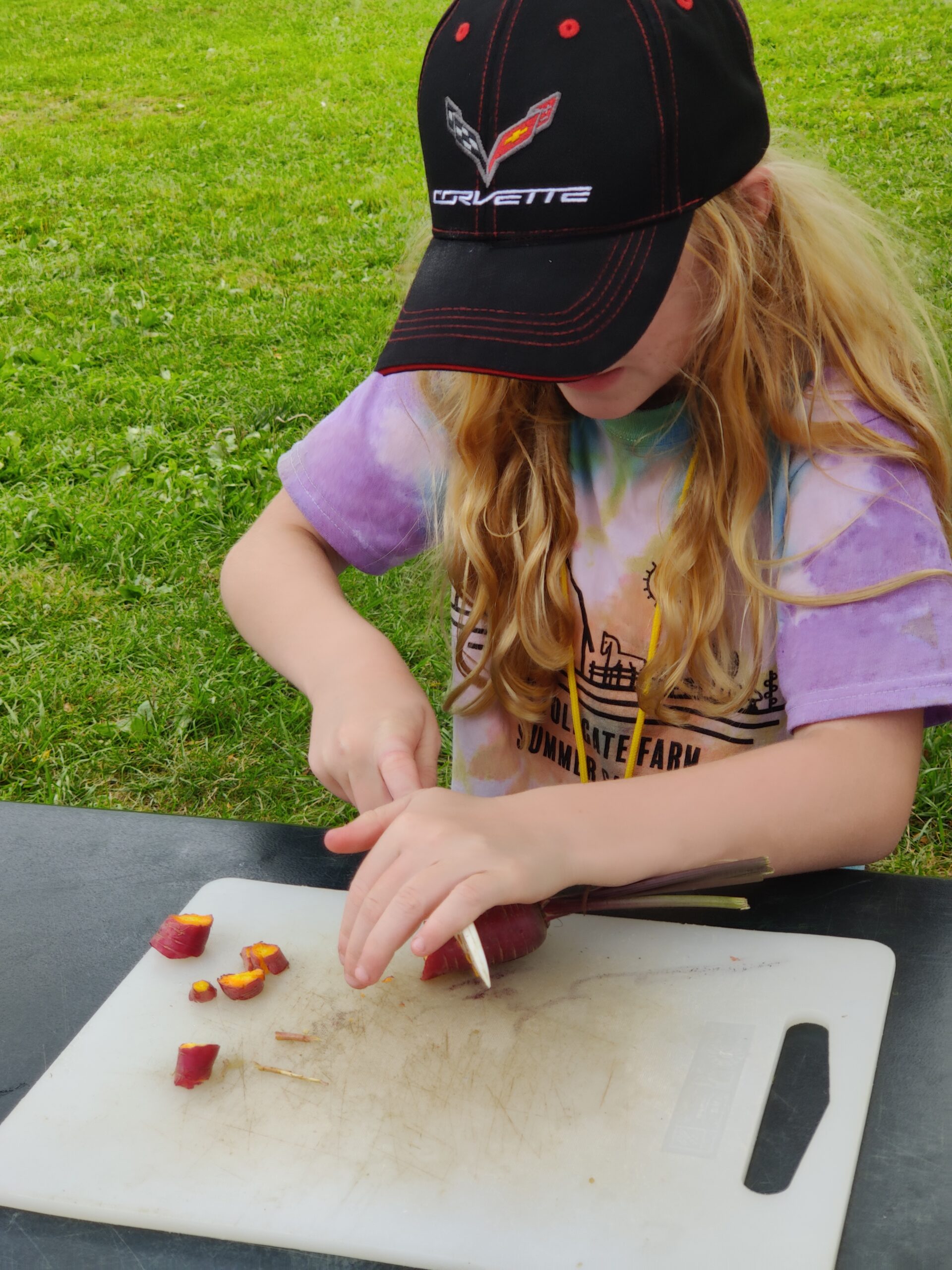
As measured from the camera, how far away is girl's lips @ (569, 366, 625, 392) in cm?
111

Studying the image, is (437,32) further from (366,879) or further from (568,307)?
(366,879)

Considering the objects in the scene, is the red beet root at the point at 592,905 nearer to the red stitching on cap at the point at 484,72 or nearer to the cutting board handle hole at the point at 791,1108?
the cutting board handle hole at the point at 791,1108

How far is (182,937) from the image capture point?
1.06 meters

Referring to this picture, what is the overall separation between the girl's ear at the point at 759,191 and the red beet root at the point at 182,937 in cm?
79

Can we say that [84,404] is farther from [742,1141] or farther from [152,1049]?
[742,1141]

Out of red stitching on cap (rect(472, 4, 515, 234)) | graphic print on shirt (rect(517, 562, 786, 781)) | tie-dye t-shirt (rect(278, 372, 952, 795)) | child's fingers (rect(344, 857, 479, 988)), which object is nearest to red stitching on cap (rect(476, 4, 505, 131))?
red stitching on cap (rect(472, 4, 515, 234))

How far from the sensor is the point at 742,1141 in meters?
0.86

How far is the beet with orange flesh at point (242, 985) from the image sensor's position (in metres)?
1.02

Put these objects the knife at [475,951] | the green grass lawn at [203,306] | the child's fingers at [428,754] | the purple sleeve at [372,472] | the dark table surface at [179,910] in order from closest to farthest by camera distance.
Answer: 1. the dark table surface at [179,910]
2. the knife at [475,951]
3. the child's fingers at [428,754]
4. the purple sleeve at [372,472]
5. the green grass lawn at [203,306]

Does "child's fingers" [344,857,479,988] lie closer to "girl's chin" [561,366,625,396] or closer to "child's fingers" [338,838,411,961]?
"child's fingers" [338,838,411,961]

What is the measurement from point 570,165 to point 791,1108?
73cm

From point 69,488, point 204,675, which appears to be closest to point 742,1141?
point 204,675

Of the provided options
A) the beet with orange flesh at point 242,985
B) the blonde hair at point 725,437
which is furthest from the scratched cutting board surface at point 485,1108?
the blonde hair at point 725,437

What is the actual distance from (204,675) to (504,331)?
1899 mm
